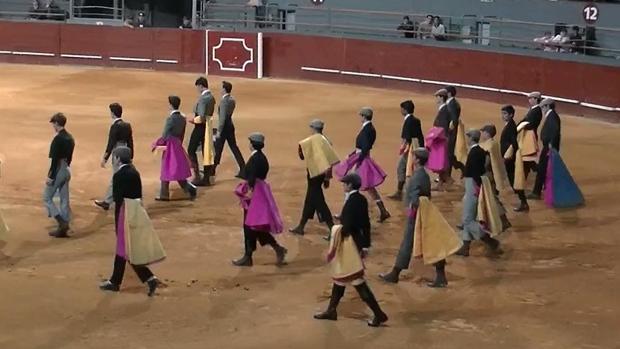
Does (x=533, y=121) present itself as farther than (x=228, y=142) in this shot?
No

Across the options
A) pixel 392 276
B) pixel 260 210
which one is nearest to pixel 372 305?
pixel 392 276

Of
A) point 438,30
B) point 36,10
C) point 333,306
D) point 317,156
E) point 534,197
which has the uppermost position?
point 36,10

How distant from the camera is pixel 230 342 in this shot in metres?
8.99

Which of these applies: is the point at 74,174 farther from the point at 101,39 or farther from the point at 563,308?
the point at 101,39

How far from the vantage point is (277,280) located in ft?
35.8

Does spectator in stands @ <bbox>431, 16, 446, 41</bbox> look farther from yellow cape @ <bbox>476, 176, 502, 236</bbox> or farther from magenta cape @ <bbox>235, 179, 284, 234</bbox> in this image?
magenta cape @ <bbox>235, 179, 284, 234</bbox>

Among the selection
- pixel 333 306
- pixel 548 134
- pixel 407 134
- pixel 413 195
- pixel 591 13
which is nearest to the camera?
pixel 333 306

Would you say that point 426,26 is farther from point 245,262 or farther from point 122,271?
point 122,271

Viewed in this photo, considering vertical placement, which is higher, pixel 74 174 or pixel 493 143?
pixel 493 143

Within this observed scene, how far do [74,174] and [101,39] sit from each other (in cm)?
1709

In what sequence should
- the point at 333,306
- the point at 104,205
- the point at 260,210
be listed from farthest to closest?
the point at 104,205 → the point at 260,210 → the point at 333,306

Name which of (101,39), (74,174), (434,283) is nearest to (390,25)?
(101,39)

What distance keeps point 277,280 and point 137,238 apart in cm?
173

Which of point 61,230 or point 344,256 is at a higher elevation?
point 344,256
